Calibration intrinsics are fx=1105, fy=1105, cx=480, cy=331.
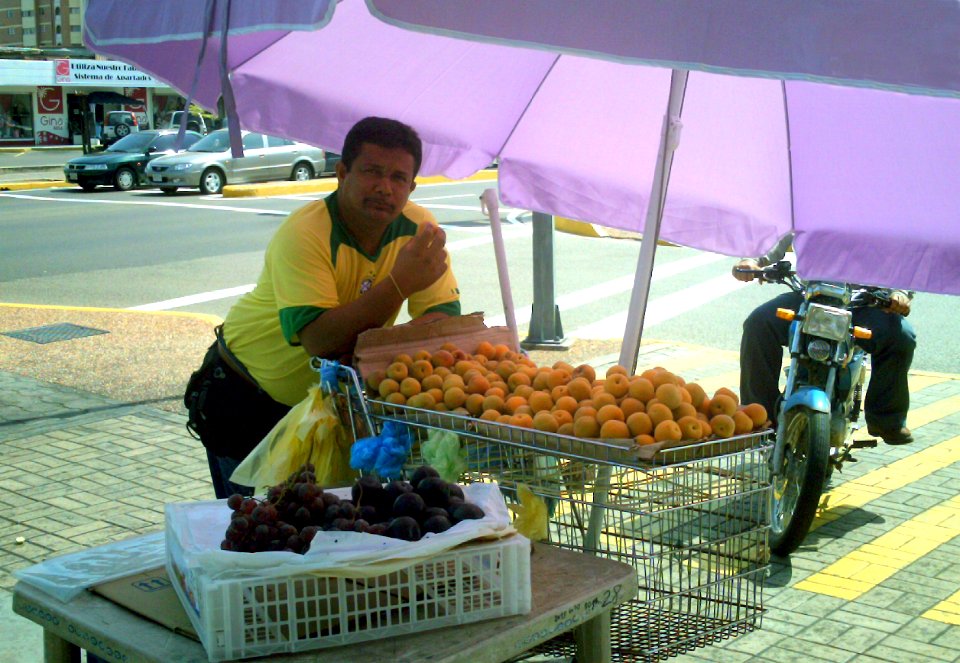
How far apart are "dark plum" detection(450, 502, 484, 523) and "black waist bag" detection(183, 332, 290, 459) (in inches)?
55.7

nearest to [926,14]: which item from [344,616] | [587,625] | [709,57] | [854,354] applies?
[709,57]

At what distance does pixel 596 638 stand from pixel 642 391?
0.63 meters

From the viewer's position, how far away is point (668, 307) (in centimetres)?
1221

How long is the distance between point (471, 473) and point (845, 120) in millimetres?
1884

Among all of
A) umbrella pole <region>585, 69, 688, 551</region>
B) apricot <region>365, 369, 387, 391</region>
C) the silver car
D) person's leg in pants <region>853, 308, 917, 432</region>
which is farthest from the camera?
the silver car

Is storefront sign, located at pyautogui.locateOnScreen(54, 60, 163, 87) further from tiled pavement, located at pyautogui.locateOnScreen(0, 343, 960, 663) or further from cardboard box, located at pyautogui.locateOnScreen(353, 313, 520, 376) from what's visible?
cardboard box, located at pyautogui.locateOnScreen(353, 313, 520, 376)

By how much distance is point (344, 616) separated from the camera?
208 centimetres

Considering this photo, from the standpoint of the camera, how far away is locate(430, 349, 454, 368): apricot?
312cm

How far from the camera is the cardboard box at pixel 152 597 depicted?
2.21 metres

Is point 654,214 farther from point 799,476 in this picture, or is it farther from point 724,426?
point 799,476

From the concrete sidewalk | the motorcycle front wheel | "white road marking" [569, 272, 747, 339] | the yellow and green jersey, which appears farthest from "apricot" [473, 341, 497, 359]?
"white road marking" [569, 272, 747, 339]

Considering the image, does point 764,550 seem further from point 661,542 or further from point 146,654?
point 146,654

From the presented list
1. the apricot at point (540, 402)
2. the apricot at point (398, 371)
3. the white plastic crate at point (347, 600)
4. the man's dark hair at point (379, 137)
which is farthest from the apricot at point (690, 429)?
the man's dark hair at point (379, 137)


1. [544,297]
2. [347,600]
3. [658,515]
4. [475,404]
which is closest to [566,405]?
[475,404]
